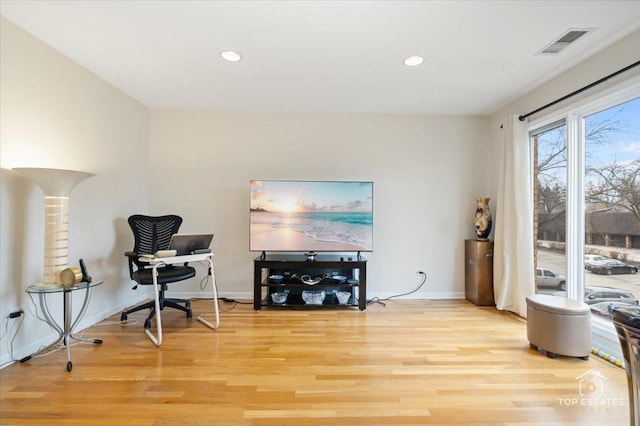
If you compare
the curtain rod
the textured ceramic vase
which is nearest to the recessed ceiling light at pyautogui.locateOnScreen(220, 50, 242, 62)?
the curtain rod

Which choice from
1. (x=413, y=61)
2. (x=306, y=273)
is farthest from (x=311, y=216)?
(x=413, y=61)

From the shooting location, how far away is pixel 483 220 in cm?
340

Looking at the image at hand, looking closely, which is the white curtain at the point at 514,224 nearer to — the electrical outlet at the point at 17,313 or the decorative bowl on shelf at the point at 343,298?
the decorative bowl on shelf at the point at 343,298

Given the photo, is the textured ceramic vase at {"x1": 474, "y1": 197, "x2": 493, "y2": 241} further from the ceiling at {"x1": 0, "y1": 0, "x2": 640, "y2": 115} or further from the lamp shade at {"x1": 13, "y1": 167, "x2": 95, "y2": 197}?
the lamp shade at {"x1": 13, "y1": 167, "x2": 95, "y2": 197}

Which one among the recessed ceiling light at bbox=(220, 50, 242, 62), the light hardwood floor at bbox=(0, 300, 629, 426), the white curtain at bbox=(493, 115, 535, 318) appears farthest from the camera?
the white curtain at bbox=(493, 115, 535, 318)

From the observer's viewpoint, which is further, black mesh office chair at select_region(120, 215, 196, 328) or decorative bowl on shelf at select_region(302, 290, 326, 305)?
decorative bowl on shelf at select_region(302, 290, 326, 305)

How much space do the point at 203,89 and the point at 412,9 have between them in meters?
2.22

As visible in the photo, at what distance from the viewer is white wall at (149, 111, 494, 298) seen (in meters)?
3.62

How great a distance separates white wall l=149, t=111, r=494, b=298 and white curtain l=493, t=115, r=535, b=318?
53 centimetres

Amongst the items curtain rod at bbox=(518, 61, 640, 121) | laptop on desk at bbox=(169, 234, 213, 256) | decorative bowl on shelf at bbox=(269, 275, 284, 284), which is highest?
curtain rod at bbox=(518, 61, 640, 121)

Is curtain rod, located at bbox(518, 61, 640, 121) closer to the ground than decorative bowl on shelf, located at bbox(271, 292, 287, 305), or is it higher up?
higher up

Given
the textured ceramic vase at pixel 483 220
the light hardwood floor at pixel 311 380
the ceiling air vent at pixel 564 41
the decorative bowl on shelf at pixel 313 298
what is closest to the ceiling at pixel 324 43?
the ceiling air vent at pixel 564 41

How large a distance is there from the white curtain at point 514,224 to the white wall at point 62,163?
430cm

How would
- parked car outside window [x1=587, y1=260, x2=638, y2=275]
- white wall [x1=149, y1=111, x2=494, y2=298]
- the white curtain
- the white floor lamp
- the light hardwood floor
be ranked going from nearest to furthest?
the light hardwood floor, the white floor lamp, parked car outside window [x1=587, y1=260, x2=638, y2=275], the white curtain, white wall [x1=149, y1=111, x2=494, y2=298]
